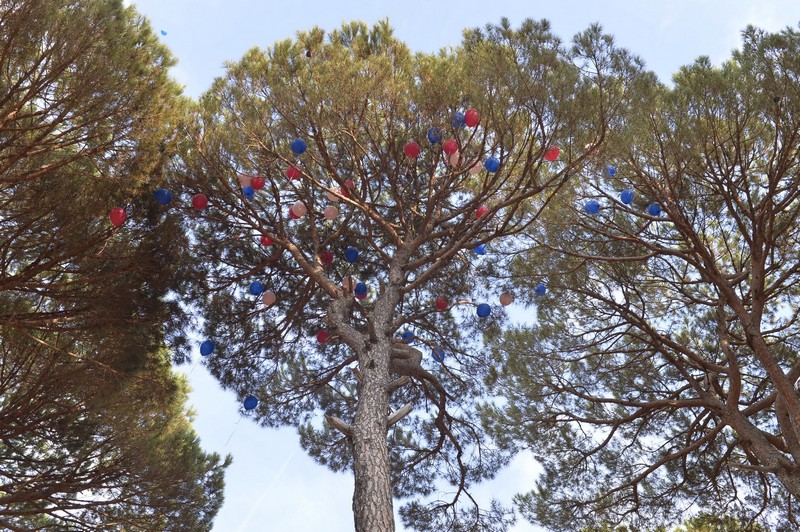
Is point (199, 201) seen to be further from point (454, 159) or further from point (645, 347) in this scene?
point (645, 347)

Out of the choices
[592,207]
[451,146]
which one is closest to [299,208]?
[451,146]

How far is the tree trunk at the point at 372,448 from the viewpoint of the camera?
146 inches

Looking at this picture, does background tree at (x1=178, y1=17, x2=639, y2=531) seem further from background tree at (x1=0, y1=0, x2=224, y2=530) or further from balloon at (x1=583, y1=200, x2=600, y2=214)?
background tree at (x1=0, y1=0, x2=224, y2=530)

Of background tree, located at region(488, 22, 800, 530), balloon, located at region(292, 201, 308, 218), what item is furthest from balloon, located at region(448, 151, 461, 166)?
balloon, located at region(292, 201, 308, 218)

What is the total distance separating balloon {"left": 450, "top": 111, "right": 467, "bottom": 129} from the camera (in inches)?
195

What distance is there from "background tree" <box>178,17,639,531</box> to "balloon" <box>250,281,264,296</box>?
5 centimetres

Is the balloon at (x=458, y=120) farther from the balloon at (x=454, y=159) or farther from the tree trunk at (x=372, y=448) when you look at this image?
the tree trunk at (x=372, y=448)

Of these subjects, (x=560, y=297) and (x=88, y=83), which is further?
(x=560, y=297)

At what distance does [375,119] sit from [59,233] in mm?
2482

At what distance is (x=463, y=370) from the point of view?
6254mm

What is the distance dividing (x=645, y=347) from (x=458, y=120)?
274 cm

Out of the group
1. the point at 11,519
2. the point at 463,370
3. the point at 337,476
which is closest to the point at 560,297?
the point at 463,370

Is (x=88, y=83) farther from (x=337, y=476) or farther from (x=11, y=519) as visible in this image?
(x=11, y=519)

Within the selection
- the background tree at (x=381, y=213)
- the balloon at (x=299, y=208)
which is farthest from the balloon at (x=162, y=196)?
the balloon at (x=299, y=208)
